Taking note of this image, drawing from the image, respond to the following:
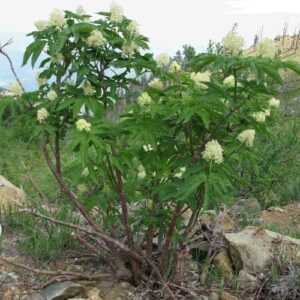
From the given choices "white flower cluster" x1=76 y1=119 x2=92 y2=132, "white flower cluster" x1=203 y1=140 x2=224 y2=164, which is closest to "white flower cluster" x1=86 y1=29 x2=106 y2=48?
"white flower cluster" x1=76 y1=119 x2=92 y2=132

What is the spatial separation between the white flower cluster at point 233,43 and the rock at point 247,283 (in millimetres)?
2306

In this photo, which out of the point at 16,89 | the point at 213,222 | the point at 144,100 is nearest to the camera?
the point at 144,100

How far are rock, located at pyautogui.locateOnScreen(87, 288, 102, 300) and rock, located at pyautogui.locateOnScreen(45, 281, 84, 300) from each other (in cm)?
8

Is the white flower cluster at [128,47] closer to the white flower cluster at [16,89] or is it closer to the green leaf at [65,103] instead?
the green leaf at [65,103]

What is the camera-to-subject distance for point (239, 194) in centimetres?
802

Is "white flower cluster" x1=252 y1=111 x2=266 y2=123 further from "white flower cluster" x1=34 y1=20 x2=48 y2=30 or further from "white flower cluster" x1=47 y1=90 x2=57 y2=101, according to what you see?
"white flower cluster" x1=34 y1=20 x2=48 y2=30

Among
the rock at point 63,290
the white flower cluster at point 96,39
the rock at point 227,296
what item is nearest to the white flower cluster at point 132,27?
the white flower cluster at point 96,39

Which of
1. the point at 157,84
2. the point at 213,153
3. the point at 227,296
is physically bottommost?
the point at 227,296

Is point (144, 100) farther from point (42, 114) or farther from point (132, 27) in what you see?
point (42, 114)

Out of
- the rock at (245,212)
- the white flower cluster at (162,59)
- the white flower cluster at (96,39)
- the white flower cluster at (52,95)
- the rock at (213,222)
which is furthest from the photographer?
the rock at (245,212)

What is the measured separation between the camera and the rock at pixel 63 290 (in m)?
3.96

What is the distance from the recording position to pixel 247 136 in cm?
304

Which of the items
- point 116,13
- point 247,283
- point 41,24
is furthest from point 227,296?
point 41,24

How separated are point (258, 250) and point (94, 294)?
1.61 m
